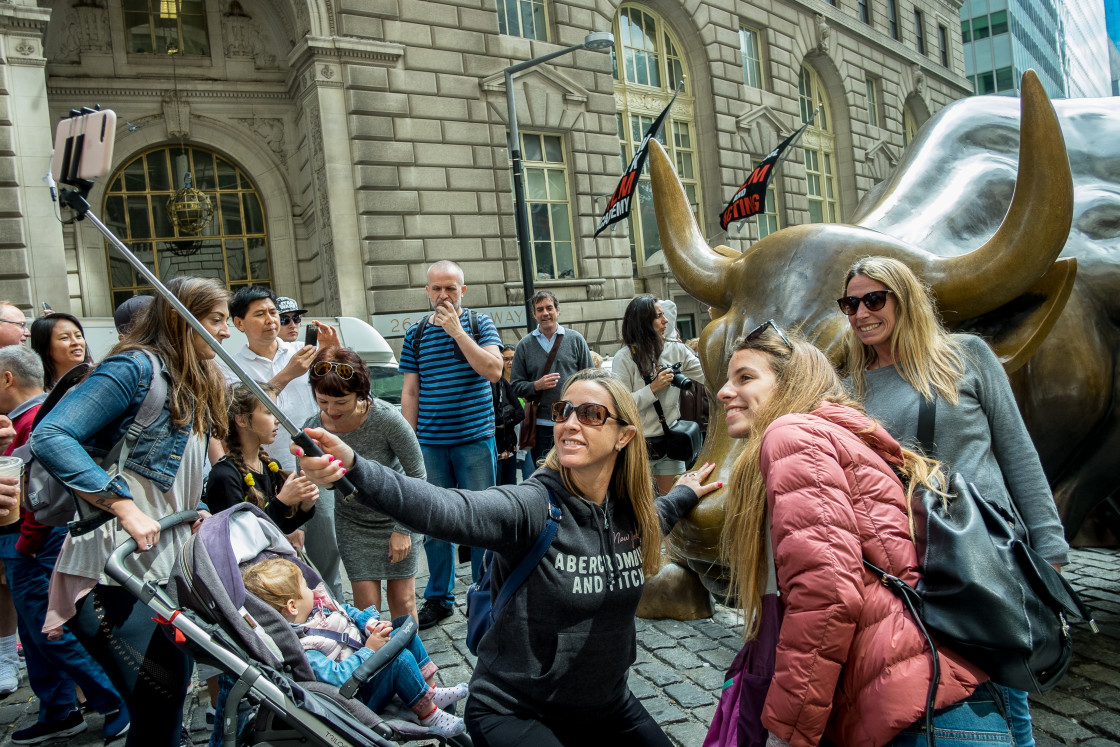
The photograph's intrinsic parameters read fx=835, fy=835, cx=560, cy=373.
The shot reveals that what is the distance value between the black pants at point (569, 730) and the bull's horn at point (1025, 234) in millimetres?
1927

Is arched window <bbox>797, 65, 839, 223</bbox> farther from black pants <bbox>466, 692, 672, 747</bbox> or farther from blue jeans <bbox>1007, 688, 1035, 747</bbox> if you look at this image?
blue jeans <bbox>1007, 688, 1035, 747</bbox>

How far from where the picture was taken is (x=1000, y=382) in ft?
9.00

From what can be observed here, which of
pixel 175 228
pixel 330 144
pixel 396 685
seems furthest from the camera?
pixel 175 228

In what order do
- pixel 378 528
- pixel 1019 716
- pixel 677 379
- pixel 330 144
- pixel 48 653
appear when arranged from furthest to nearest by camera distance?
1. pixel 330 144
2. pixel 677 379
3. pixel 378 528
4. pixel 48 653
5. pixel 1019 716

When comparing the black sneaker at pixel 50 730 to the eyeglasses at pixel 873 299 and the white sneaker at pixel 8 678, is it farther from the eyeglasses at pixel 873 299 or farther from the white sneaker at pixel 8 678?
the eyeglasses at pixel 873 299

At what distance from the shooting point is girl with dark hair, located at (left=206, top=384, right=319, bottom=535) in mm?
3643

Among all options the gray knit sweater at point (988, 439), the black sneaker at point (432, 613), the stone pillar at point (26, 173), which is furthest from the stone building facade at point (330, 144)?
the gray knit sweater at point (988, 439)

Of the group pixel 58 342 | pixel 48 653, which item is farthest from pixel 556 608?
pixel 58 342

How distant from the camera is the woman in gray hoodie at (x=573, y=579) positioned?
2322 millimetres

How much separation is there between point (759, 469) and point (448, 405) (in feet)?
10.5

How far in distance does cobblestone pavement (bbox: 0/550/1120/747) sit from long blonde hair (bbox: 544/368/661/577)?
4.07 ft

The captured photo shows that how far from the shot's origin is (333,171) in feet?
51.8

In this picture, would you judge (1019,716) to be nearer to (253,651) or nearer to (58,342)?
(253,651)

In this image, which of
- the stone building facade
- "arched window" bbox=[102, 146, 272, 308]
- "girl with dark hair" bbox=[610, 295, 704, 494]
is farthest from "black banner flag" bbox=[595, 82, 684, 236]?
"arched window" bbox=[102, 146, 272, 308]
